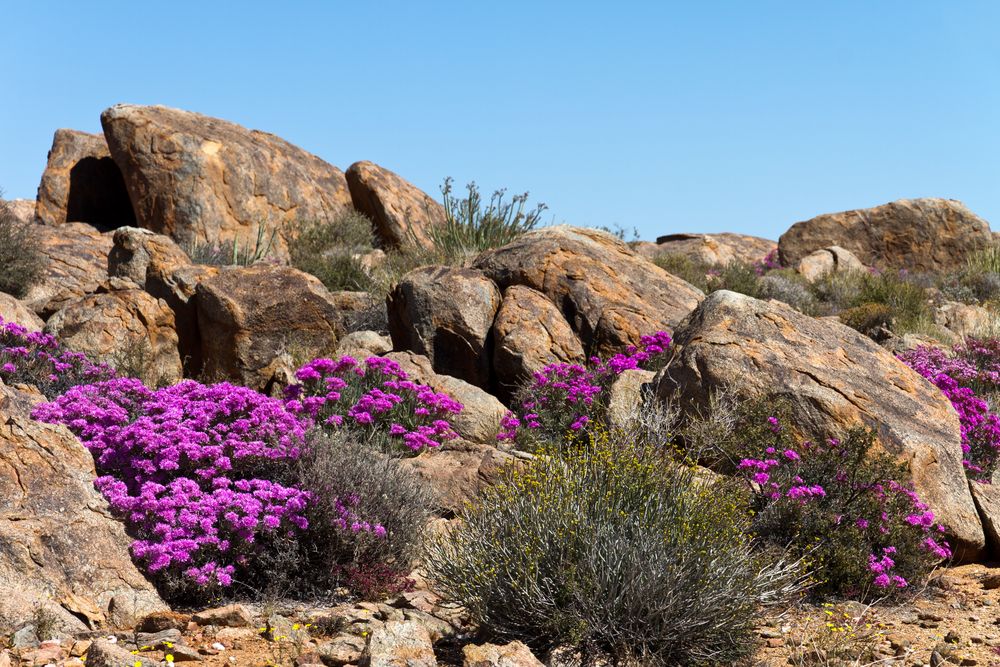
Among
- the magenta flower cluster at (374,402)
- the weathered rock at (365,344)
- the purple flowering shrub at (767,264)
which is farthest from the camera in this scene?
the purple flowering shrub at (767,264)

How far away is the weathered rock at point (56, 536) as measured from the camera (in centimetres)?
586

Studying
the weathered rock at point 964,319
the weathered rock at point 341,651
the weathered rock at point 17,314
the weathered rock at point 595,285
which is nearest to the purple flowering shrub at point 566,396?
the weathered rock at point 595,285

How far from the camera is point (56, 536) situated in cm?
623

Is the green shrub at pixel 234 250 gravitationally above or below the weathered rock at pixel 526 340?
above

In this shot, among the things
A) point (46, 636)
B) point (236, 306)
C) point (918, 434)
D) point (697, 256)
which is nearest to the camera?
point (46, 636)

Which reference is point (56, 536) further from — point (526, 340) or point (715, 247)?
point (715, 247)

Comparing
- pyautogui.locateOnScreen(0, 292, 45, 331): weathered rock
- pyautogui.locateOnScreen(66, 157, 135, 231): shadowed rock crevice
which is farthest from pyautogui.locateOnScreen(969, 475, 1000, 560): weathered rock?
pyautogui.locateOnScreen(66, 157, 135, 231): shadowed rock crevice

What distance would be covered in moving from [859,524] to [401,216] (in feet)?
61.3

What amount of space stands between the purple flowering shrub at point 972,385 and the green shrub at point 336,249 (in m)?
9.78

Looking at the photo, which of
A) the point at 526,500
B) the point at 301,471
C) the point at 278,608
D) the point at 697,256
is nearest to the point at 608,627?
the point at 526,500

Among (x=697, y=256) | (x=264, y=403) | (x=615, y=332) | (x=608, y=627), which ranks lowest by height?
(x=608, y=627)

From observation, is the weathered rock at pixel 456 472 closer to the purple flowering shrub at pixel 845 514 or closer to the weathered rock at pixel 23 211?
the purple flowering shrub at pixel 845 514

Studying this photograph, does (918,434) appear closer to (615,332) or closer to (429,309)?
(615,332)

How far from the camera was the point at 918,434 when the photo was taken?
29.3ft
